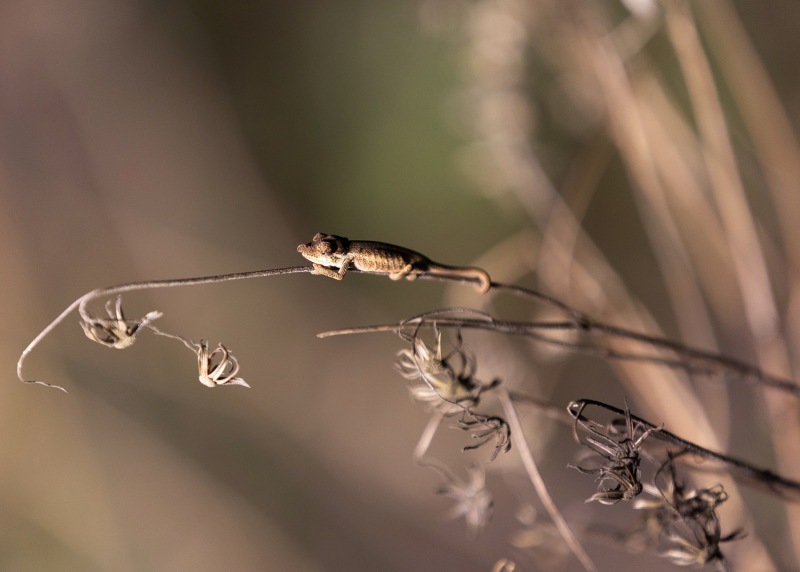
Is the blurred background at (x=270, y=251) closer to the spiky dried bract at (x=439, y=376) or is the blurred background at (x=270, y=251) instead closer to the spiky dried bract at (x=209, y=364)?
the spiky dried bract at (x=439, y=376)

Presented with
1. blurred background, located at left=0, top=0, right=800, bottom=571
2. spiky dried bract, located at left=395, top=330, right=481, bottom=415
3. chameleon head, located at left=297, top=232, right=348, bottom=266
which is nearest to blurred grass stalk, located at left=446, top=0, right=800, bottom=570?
blurred background, located at left=0, top=0, right=800, bottom=571

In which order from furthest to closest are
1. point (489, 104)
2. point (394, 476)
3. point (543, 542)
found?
1. point (394, 476)
2. point (489, 104)
3. point (543, 542)

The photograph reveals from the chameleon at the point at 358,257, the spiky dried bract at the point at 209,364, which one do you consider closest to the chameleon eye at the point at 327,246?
the chameleon at the point at 358,257

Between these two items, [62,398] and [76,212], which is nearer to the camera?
[62,398]

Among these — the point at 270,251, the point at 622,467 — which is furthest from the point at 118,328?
the point at 270,251

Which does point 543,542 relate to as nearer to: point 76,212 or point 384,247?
point 384,247

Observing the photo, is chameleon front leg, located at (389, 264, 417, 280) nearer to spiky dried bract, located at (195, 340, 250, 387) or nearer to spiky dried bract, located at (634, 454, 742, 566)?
spiky dried bract, located at (195, 340, 250, 387)

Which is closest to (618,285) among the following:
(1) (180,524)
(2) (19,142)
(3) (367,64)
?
(3) (367,64)
